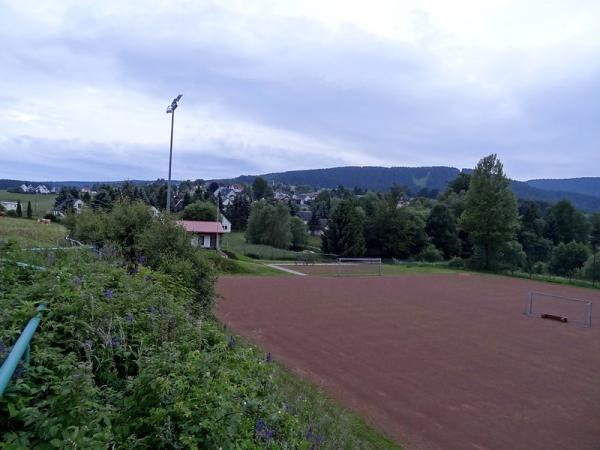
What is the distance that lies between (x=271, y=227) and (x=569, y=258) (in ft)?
126

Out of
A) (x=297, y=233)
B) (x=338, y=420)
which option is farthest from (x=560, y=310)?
(x=297, y=233)

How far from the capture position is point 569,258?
58.2 meters

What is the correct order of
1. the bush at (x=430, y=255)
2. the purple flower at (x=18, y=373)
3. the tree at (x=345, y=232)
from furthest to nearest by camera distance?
the bush at (x=430, y=255) < the tree at (x=345, y=232) < the purple flower at (x=18, y=373)

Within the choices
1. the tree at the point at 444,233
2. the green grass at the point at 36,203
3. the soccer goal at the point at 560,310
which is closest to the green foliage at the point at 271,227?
the tree at the point at 444,233

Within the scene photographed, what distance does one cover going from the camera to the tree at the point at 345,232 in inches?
2314

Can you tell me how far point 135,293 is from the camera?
439 cm

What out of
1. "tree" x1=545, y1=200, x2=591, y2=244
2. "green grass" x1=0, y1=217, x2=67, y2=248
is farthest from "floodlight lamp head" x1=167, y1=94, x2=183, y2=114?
"tree" x1=545, y1=200, x2=591, y2=244

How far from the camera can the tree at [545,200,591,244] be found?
76.8 meters

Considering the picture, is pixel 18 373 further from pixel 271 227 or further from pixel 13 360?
pixel 271 227

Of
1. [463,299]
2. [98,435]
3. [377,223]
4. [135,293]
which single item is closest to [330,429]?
[135,293]

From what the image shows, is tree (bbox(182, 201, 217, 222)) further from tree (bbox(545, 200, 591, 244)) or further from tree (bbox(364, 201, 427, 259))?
tree (bbox(545, 200, 591, 244))

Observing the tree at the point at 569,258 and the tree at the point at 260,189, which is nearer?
the tree at the point at 569,258

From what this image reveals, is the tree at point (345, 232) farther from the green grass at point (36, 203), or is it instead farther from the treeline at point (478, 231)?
the green grass at point (36, 203)

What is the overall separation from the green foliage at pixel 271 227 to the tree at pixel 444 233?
2091 centimetres
